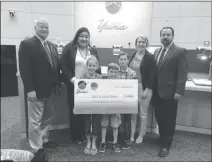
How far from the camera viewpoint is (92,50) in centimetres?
251

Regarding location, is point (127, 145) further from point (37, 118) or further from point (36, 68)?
point (36, 68)

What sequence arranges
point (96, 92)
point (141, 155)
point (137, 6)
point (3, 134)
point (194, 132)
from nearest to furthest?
1. point (96, 92)
2. point (141, 155)
3. point (3, 134)
4. point (194, 132)
5. point (137, 6)

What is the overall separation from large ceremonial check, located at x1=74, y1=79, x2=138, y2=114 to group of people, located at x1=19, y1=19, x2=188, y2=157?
147 mm

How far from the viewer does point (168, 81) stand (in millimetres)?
2268

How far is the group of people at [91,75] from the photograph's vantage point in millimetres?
2158

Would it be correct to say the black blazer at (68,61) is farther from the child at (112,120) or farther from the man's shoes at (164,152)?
the man's shoes at (164,152)

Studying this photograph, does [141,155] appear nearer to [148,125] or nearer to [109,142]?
[109,142]

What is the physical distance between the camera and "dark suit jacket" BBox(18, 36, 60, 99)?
6.83 ft

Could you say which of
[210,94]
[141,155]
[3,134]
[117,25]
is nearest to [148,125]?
[141,155]

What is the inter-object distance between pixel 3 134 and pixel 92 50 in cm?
186

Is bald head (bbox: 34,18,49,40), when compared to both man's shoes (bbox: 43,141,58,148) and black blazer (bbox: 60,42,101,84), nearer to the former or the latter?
black blazer (bbox: 60,42,101,84)

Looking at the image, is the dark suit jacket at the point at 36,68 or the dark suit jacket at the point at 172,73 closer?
the dark suit jacket at the point at 36,68

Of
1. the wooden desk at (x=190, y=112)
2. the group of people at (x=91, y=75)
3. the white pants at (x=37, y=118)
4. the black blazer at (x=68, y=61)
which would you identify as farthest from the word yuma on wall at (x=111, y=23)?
the white pants at (x=37, y=118)

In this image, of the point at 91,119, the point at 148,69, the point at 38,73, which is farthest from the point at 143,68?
the point at 38,73
